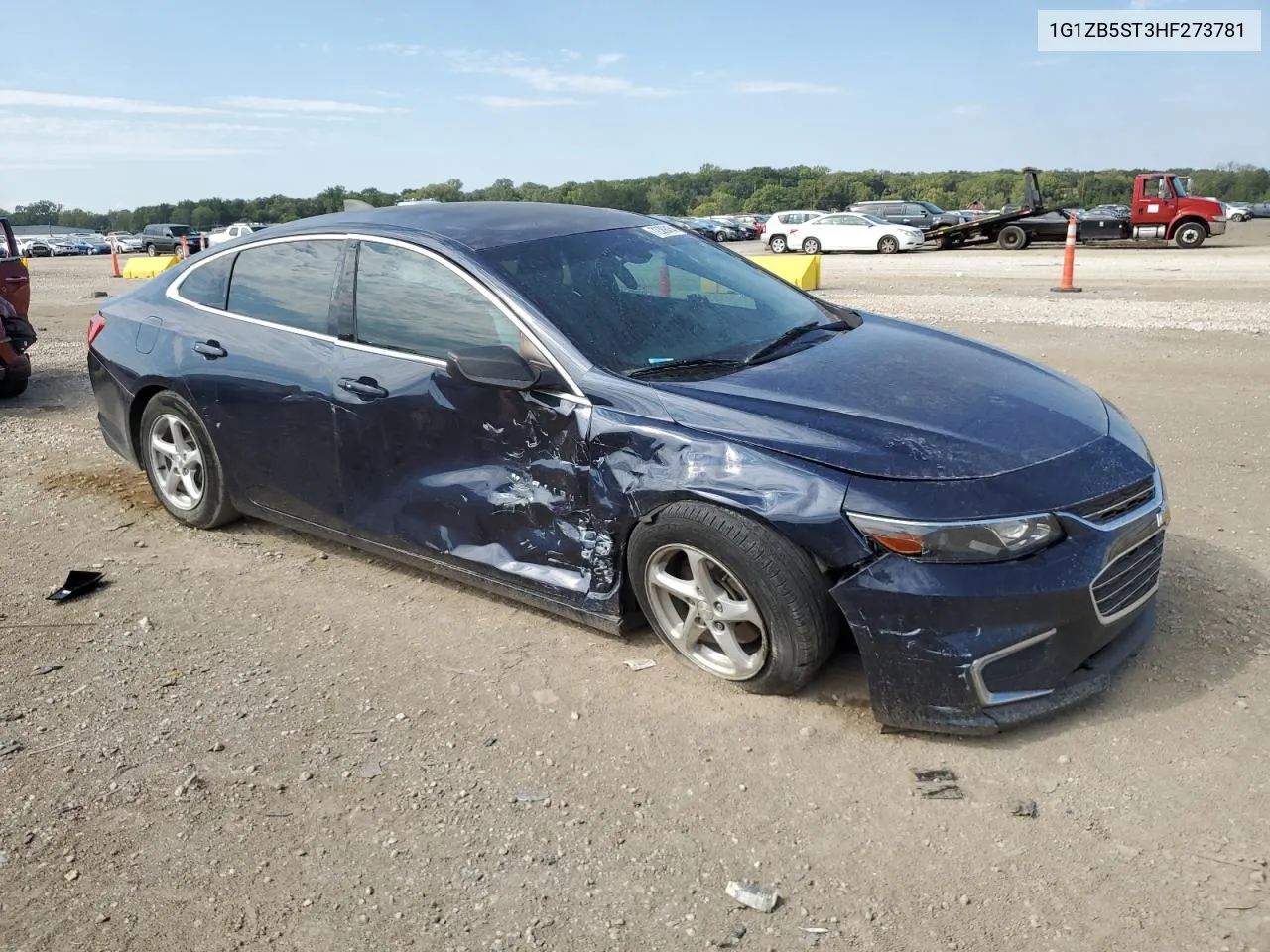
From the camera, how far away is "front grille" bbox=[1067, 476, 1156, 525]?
125 inches

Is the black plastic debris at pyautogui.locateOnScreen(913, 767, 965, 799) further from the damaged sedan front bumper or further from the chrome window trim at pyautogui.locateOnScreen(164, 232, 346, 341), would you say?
the chrome window trim at pyautogui.locateOnScreen(164, 232, 346, 341)

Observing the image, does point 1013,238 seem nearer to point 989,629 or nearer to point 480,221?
point 480,221

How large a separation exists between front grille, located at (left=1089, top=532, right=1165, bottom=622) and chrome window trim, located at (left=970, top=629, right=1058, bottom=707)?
22 centimetres

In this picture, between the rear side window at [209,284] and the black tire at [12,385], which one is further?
the black tire at [12,385]

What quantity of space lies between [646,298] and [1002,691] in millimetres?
2006

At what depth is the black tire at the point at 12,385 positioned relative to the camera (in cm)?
915

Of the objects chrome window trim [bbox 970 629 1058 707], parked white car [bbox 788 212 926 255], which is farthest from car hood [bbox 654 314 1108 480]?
parked white car [bbox 788 212 926 255]

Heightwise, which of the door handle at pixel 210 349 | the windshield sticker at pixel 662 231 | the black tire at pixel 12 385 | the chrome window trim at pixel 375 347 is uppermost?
the windshield sticker at pixel 662 231

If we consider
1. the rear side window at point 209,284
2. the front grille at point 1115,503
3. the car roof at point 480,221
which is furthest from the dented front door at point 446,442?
the front grille at point 1115,503

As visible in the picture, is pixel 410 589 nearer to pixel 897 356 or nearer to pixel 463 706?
pixel 463 706

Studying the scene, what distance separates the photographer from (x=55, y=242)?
2440 inches

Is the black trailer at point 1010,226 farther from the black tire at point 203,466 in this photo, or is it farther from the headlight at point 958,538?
the headlight at point 958,538

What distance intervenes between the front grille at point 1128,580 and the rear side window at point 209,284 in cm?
404

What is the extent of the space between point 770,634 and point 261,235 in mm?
3193
